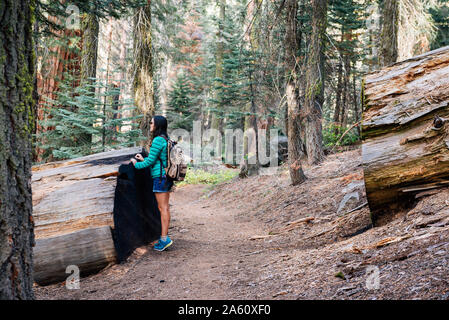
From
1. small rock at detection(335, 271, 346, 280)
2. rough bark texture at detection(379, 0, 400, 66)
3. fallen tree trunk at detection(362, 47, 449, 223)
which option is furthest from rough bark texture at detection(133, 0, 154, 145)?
small rock at detection(335, 271, 346, 280)

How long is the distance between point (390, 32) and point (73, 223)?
31.9 feet

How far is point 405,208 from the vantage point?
4.19 m

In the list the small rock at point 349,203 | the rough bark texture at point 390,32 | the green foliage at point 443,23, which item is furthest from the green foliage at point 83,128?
the green foliage at point 443,23

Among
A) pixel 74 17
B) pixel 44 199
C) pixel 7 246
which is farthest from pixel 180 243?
pixel 74 17

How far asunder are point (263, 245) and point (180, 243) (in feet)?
5.58

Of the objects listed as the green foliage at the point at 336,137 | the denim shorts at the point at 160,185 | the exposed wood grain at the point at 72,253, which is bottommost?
the exposed wood grain at the point at 72,253

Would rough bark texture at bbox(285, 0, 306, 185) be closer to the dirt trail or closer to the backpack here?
the dirt trail

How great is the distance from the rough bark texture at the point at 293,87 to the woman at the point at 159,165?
13.3 ft

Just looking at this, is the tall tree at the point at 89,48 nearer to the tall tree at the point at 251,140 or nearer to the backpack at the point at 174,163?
the backpack at the point at 174,163

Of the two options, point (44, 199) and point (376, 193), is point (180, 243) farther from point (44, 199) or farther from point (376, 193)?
point (376, 193)

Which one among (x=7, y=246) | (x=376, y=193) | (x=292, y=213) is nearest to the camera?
(x=7, y=246)

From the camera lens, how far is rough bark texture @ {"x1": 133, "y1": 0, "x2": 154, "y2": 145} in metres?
10.9

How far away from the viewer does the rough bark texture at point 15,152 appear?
2.23 meters

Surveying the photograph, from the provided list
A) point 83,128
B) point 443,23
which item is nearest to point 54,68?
point 83,128
